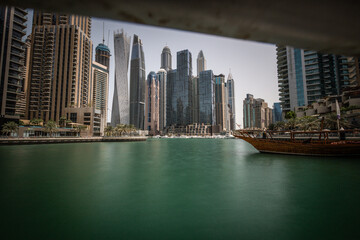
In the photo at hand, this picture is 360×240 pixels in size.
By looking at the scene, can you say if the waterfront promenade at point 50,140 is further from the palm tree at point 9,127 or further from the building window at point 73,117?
the building window at point 73,117

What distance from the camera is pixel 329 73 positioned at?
3568 inches

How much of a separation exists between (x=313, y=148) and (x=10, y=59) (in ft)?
332

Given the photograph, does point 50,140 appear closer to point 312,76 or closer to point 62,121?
point 62,121

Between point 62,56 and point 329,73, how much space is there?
148234mm

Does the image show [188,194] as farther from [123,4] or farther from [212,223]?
[123,4]

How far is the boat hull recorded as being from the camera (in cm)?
2661

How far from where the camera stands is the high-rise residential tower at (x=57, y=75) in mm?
113750

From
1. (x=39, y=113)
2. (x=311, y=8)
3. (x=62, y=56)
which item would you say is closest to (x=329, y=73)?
(x=311, y=8)

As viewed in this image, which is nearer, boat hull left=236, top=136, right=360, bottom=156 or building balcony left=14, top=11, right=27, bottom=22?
boat hull left=236, top=136, right=360, bottom=156

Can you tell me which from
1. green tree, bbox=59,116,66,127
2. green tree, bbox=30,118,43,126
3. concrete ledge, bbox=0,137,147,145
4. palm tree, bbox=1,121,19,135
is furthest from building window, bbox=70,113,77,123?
palm tree, bbox=1,121,19,135

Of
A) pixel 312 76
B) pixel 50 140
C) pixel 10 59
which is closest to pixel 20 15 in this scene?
pixel 10 59

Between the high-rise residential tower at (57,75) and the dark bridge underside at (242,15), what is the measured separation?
12349 cm

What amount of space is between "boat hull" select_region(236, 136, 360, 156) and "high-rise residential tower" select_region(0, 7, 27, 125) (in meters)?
88.3

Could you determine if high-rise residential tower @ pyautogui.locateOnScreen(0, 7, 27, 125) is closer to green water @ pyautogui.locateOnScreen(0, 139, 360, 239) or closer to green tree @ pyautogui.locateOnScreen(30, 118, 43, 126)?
green tree @ pyautogui.locateOnScreen(30, 118, 43, 126)
